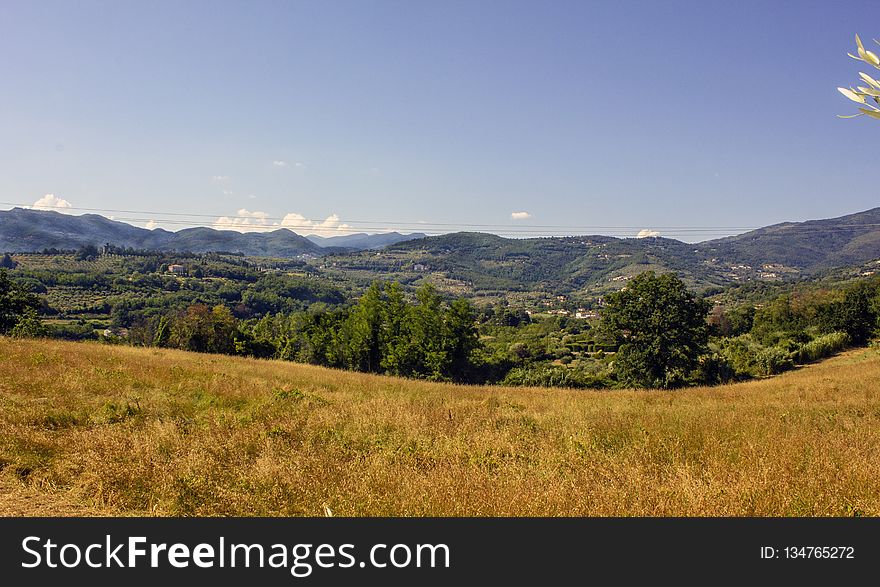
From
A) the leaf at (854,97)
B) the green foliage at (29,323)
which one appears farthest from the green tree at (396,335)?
the leaf at (854,97)

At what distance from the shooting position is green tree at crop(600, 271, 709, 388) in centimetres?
4406

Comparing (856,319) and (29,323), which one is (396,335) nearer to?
(29,323)

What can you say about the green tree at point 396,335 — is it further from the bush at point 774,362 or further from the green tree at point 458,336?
the bush at point 774,362

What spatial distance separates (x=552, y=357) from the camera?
96.2m

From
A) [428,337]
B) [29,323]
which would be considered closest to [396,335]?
[428,337]

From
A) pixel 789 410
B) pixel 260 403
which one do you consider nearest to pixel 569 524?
pixel 260 403

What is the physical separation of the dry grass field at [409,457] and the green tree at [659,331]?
35162mm

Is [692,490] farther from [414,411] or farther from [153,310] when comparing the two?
[153,310]

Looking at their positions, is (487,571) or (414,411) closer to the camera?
(487,571)

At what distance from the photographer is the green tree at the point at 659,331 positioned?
145 feet

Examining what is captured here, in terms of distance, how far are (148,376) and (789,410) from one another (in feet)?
54.8

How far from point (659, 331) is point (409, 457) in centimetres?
4412

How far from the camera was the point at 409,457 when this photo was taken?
6574mm

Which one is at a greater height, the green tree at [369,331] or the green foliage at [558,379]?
the green tree at [369,331]
